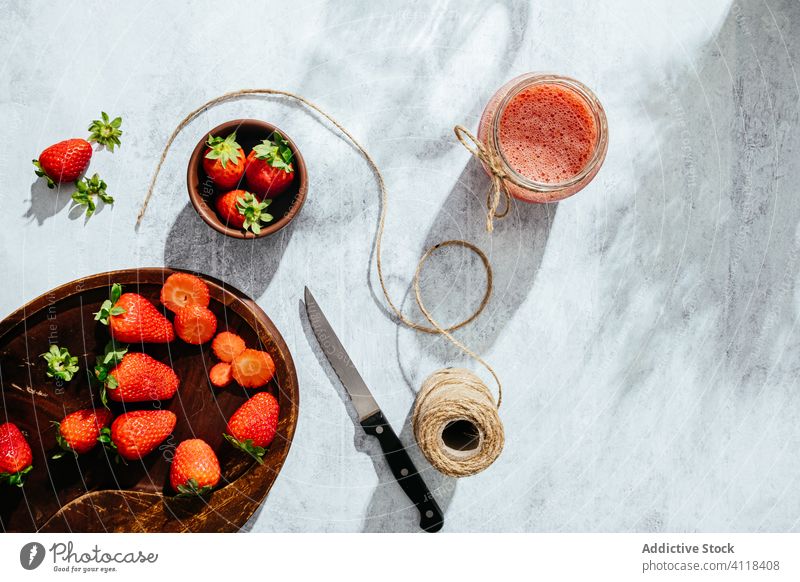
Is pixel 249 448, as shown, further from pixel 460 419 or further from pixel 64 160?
pixel 64 160

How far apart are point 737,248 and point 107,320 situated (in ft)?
4.12

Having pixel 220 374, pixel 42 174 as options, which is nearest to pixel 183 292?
pixel 220 374

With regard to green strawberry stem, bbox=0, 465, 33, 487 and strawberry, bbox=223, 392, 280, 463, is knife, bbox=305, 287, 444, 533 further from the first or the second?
green strawberry stem, bbox=0, 465, 33, 487

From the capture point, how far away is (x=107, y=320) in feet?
3.72

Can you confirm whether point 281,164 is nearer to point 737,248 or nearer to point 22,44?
point 22,44

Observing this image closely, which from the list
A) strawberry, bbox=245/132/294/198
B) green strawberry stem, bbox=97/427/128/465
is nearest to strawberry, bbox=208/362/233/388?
green strawberry stem, bbox=97/427/128/465

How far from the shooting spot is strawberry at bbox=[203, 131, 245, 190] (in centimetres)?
112

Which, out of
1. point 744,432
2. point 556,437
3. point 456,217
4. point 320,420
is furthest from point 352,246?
point 744,432

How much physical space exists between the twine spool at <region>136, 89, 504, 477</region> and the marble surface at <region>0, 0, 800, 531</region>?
2cm

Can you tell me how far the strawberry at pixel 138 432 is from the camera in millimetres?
1136


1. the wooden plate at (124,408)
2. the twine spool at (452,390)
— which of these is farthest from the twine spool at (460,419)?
the wooden plate at (124,408)

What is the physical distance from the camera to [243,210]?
113 cm

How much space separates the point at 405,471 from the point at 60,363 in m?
0.68

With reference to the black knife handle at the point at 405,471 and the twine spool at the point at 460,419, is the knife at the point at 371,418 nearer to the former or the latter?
the black knife handle at the point at 405,471
